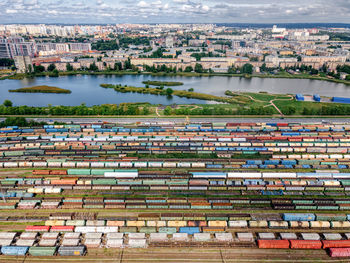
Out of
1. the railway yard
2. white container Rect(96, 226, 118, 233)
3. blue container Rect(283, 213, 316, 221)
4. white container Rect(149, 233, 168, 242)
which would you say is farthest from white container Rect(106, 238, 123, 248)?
blue container Rect(283, 213, 316, 221)

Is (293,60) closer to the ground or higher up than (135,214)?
higher up

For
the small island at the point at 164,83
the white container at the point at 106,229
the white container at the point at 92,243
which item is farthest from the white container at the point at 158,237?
the small island at the point at 164,83

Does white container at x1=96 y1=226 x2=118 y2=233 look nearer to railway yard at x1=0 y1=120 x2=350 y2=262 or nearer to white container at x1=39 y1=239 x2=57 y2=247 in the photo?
railway yard at x1=0 y1=120 x2=350 y2=262

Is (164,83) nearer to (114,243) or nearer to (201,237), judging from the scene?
(201,237)

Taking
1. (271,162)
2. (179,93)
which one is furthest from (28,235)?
(179,93)

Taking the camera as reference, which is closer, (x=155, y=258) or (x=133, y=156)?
(x=155, y=258)

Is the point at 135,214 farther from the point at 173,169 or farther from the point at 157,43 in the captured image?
the point at 157,43

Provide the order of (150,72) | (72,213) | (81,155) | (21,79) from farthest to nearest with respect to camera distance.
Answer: (150,72) → (21,79) → (81,155) → (72,213)

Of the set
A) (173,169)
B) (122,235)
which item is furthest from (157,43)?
(122,235)
